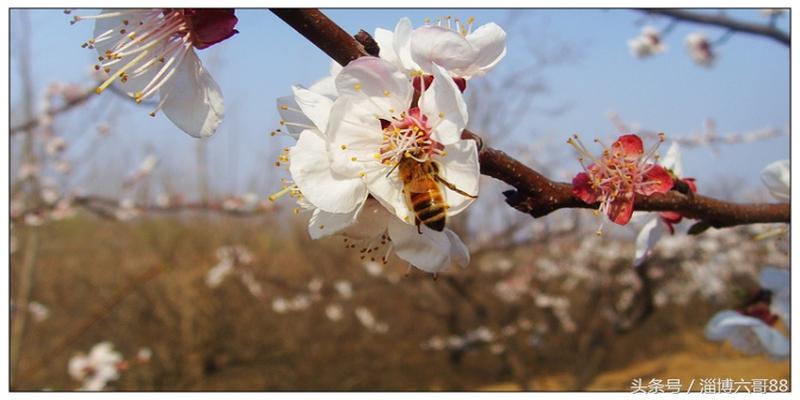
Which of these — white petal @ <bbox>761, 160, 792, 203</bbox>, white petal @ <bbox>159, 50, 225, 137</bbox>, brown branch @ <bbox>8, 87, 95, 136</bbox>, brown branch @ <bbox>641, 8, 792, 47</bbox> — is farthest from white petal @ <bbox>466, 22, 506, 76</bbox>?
brown branch @ <bbox>8, 87, 95, 136</bbox>

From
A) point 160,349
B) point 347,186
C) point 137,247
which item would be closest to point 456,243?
point 347,186

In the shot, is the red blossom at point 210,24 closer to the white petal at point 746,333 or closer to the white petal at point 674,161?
the white petal at point 674,161

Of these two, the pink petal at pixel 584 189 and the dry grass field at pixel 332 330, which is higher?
the pink petal at pixel 584 189

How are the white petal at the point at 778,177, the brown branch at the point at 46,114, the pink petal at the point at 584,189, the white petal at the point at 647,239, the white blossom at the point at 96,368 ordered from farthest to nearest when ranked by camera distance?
the white blossom at the point at 96,368 → the brown branch at the point at 46,114 → the white petal at the point at 778,177 → the white petal at the point at 647,239 → the pink petal at the point at 584,189

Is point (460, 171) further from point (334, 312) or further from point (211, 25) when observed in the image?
point (334, 312)

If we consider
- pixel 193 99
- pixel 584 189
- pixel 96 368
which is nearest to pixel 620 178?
pixel 584 189

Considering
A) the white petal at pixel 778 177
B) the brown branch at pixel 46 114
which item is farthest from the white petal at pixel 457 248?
the brown branch at pixel 46 114

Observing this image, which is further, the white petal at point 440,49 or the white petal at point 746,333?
the white petal at point 746,333

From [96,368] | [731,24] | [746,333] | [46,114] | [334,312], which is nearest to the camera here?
[746,333]
